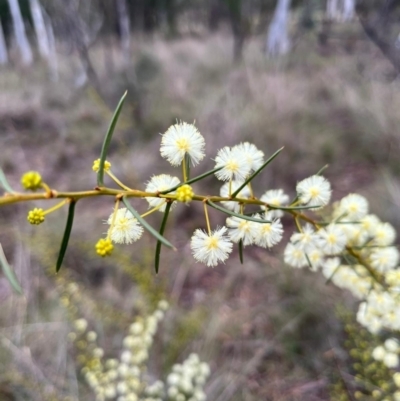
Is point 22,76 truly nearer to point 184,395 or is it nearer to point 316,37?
point 316,37

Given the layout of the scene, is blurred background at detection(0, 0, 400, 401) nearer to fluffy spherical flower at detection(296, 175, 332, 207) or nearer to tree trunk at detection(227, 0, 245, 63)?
tree trunk at detection(227, 0, 245, 63)

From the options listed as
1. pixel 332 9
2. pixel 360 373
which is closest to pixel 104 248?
pixel 360 373

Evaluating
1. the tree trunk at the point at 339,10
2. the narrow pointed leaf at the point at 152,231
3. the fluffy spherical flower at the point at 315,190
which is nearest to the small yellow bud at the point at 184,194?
the narrow pointed leaf at the point at 152,231

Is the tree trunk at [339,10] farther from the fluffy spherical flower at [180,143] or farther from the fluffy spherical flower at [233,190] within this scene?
the fluffy spherical flower at [180,143]

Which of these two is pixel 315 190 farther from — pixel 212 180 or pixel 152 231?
pixel 212 180

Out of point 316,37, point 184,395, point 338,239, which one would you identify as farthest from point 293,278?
point 316,37

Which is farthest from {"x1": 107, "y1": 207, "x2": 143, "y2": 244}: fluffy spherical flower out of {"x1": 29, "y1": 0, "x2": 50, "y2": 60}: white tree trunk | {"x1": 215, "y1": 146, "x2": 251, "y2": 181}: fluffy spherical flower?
{"x1": 29, "y1": 0, "x2": 50, "y2": 60}: white tree trunk

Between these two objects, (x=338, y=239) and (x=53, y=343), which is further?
(x=53, y=343)
